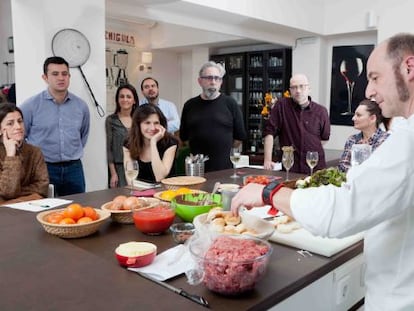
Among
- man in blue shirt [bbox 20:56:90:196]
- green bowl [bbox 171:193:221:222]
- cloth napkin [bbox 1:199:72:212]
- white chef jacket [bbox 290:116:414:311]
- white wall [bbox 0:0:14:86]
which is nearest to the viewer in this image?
white chef jacket [bbox 290:116:414:311]

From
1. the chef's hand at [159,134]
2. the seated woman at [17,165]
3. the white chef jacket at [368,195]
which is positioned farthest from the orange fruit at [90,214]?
the chef's hand at [159,134]

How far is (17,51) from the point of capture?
3414mm

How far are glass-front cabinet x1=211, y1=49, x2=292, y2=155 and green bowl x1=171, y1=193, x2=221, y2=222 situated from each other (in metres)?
5.43

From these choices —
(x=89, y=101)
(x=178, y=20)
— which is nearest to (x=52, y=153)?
(x=89, y=101)

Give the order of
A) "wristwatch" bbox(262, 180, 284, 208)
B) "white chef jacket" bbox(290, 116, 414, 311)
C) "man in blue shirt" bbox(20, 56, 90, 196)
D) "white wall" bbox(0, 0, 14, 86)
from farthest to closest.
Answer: "white wall" bbox(0, 0, 14, 86)
"man in blue shirt" bbox(20, 56, 90, 196)
"wristwatch" bbox(262, 180, 284, 208)
"white chef jacket" bbox(290, 116, 414, 311)

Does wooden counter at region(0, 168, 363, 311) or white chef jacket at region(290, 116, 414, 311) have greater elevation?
white chef jacket at region(290, 116, 414, 311)

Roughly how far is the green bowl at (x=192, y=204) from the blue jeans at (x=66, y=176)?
73.4 inches

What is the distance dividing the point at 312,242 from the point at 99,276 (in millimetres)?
710

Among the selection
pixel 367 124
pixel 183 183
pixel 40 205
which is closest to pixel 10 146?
pixel 40 205

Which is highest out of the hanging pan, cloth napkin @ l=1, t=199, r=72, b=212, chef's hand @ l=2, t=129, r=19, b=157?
the hanging pan

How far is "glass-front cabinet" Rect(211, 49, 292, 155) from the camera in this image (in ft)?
23.6

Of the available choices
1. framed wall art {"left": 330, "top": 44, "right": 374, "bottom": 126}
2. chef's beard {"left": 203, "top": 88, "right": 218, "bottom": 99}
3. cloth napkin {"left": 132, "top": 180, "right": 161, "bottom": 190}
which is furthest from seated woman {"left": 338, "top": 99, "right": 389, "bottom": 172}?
framed wall art {"left": 330, "top": 44, "right": 374, "bottom": 126}

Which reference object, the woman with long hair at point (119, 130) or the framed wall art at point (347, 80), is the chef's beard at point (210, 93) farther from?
the framed wall art at point (347, 80)

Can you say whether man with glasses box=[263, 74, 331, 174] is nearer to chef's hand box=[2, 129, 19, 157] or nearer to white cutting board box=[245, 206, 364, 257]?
chef's hand box=[2, 129, 19, 157]
